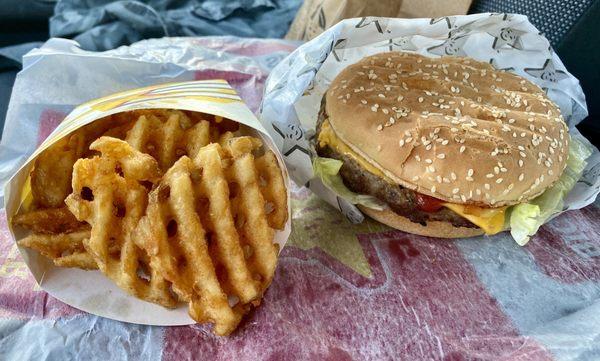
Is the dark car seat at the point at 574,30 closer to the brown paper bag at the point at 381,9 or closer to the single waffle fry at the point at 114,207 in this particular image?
the brown paper bag at the point at 381,9

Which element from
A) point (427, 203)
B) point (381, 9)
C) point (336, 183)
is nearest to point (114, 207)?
point (336, 183)

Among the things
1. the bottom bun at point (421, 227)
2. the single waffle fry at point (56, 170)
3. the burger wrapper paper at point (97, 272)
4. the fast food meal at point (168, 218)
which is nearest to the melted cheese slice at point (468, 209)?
the bottom bun at point (421, 227)

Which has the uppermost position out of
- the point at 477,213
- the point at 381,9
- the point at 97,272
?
the point at 381,9

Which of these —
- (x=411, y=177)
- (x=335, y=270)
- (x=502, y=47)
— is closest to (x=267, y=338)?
(x=335, y=270)

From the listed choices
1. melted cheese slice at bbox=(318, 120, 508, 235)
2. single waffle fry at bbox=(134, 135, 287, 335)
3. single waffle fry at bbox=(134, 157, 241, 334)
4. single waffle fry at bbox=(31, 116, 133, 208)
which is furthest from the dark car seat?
single waffle fry at bbox=(31, 116, 133, 208)

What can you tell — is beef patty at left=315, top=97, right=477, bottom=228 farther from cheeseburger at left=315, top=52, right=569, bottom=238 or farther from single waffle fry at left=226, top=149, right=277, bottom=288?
single waffle fry at left=226, top=149, right=277, bottom=288

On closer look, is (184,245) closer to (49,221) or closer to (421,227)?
(49,221)
